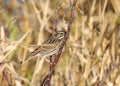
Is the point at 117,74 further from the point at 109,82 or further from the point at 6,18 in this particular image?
the point at 6,18

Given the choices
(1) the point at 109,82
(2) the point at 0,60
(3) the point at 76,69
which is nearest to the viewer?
(2) the point at 0,60

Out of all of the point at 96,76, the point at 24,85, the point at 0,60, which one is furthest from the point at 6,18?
the point at 0,60

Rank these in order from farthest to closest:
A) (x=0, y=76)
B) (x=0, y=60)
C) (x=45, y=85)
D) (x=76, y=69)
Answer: (x=76, y=69) → (x=0, y=76) → (x=0, y=60) → (x=45, y=85)

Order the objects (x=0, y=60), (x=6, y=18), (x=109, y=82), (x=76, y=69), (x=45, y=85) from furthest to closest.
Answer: (x=6, y=18) < (x=76, y=69) < (x=109, y=82) < (x=0, y=60) < (x=45, y=85)

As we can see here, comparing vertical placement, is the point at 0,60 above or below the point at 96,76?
above

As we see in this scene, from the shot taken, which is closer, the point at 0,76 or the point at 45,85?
the point at 45,85

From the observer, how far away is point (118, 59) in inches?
173

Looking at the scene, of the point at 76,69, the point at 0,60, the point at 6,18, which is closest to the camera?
the point at 0,60

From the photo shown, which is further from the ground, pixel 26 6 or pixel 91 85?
pixel 26 6

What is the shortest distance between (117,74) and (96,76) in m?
0.19

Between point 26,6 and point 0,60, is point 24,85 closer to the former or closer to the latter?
point 0,60

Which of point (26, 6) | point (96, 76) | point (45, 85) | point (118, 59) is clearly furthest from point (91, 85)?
point (26, 6)

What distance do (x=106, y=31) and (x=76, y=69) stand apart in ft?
1.70

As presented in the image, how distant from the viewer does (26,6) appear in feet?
21.1
